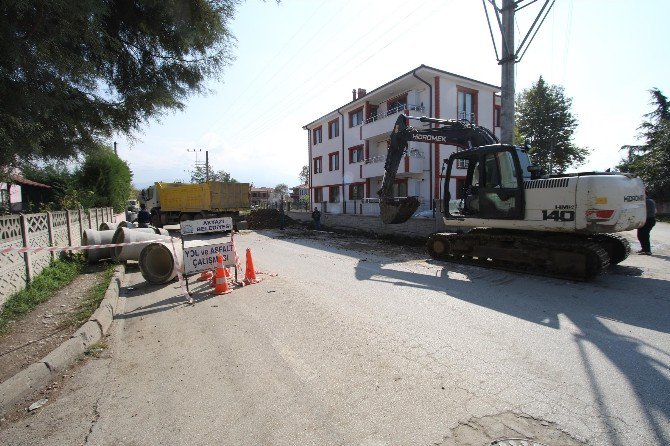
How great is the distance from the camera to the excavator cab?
7.75 meters

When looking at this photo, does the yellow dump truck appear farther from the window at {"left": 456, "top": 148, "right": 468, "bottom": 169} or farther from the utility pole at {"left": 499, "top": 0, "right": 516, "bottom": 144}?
the utility pole at {"left": 499, "top": 0, "right": 516, "bottom": 144}

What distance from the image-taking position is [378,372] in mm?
3451

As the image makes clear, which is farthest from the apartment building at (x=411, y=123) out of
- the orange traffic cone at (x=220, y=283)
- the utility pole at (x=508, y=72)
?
the orange traffic cone at (x=220, y=283)

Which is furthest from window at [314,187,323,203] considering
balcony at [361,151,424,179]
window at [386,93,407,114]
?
window at [386,93,407,114]

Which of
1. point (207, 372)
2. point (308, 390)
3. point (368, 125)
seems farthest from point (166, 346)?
point (368, 125)

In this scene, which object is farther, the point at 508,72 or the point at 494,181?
the point at 508,72

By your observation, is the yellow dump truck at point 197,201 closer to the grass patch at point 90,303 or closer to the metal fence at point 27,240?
the metal fence at point 27,240

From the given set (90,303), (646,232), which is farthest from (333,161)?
(90,303)

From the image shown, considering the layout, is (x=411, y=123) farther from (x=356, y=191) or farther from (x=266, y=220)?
(x=266, y=220)

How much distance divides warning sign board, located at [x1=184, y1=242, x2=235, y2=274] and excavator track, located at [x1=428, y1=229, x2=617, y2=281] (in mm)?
5543

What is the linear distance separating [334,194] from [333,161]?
301 centimetres

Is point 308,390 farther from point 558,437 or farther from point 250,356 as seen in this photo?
point 558,437

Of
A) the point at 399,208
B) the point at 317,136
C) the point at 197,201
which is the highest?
Answer: the point at 317,136

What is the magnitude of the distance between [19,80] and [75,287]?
14.6 ft
